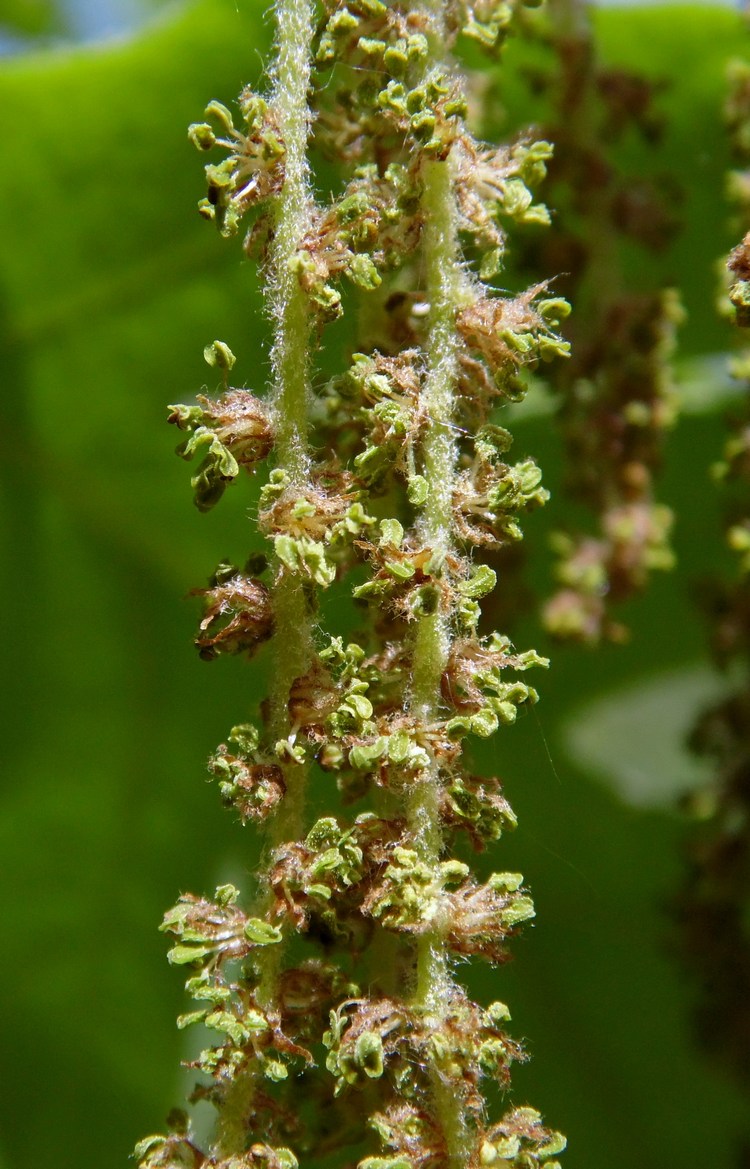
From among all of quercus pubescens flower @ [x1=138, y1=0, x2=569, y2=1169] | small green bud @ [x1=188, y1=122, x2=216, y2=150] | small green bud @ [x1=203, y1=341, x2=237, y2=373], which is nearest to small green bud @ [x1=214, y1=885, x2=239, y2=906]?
quercus pubescens flower @ [x1=138, y1=0, x2=569, y2=1169]

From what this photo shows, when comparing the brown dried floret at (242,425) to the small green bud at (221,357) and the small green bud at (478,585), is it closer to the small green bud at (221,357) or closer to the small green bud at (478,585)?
the small green bud at (221,357)

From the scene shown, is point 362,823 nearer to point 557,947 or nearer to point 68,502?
point 68,502

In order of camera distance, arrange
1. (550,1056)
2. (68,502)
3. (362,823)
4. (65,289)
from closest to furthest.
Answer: (362,823) < (65,289) < (68,502) < (550,1056)

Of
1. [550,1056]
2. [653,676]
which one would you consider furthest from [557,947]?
[653,676]

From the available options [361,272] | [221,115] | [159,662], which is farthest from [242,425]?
[159,662]

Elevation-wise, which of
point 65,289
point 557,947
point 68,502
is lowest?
point 557,947

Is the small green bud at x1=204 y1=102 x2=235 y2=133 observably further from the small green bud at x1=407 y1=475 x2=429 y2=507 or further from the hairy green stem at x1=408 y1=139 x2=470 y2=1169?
the small green bud at x1=407 y1=475 x2=429 y2=507

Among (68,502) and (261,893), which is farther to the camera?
(68,502)
